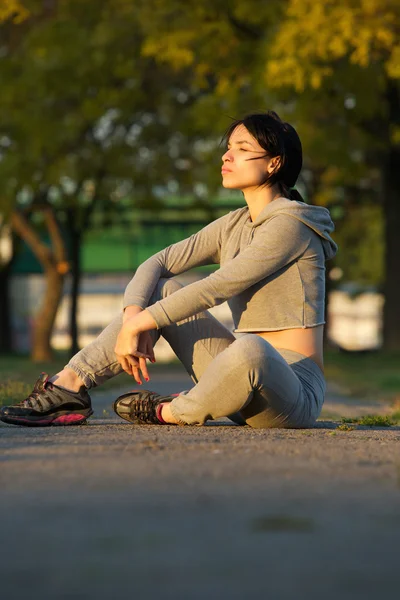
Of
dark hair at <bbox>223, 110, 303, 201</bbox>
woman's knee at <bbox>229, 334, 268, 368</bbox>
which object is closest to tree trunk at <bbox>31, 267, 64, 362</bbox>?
dark hair at <bbox>223, 110, 303, 201</bbox>

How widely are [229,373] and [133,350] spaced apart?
1.89 ft

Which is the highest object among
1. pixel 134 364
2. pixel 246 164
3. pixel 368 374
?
pixel 246 164

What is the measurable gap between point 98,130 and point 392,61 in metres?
10.5

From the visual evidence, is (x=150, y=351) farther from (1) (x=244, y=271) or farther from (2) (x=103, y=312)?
(2) (x=103, y=312)

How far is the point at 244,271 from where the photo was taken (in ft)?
18.7

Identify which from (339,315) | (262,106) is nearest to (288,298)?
(262,106)

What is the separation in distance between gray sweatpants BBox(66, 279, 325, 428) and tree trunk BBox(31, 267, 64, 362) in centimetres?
2272

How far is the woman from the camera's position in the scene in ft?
18.5

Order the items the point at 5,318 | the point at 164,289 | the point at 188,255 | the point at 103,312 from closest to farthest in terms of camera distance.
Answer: the point at 164,289, the point at 188,255, the point at 5,318, the point at 103,312

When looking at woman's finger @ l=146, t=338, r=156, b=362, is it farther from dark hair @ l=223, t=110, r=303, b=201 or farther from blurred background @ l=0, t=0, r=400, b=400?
blurred background @ l=0, t=0, r=400, b=400

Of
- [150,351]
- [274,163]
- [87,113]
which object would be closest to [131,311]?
[150,351]

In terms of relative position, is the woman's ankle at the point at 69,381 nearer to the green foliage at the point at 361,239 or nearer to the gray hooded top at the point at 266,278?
the gray hooded top at the point at 266,278

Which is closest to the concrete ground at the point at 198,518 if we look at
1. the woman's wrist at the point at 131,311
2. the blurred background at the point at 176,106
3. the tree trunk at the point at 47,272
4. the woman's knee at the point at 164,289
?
the woman's wrist at the point at 131,311

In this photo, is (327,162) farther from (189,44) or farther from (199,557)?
(199,557)
